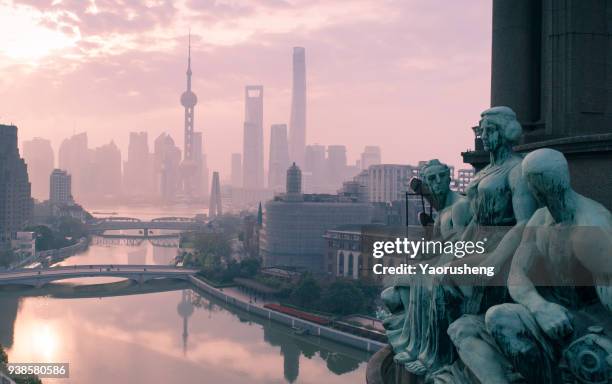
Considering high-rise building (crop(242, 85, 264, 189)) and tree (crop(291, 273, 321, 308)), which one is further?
high-rise building (crop(242, 85, 264, 189))

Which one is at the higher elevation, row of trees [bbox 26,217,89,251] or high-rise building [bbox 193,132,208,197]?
high-rise building [bbox 193,132,208,197]

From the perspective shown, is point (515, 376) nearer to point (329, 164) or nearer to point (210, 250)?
point (210, 250)

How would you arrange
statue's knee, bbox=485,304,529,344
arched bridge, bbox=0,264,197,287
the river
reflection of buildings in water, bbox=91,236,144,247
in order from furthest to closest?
reflection of buildings in water, bbox=91,236,144,247 → arched bridge, bbox=0,264,197,287 → the river → statue's knee, bbox=485,304,529,344

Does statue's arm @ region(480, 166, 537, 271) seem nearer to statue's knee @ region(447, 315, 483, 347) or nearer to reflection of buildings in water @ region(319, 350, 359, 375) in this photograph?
statue's knee @ region(447, 315, 483, 347)

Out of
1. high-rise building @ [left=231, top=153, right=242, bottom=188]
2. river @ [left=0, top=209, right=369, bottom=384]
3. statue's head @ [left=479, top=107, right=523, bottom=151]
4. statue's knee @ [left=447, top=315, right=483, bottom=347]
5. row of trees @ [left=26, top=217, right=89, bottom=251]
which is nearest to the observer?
statue's knee @ [left=447, top=315, right=483, bottom=347]

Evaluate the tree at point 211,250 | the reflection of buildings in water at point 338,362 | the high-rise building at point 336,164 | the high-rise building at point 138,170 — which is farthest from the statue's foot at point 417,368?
the high-rise building at point 138,170

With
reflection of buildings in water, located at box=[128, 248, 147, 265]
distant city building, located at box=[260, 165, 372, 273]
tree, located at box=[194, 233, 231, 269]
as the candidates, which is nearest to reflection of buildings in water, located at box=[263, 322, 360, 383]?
tree, located at box=[194, 233, 231, 269]

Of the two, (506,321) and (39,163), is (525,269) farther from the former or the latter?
(39,163)
